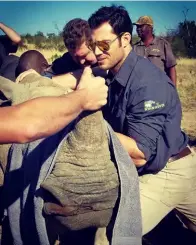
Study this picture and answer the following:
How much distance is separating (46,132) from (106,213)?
0.61 meters

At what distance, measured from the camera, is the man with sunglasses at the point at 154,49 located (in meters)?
7.00

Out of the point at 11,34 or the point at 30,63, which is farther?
the point at 11,34

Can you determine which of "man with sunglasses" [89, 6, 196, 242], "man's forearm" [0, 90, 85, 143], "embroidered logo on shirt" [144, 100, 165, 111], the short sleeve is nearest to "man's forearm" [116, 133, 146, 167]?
"man with sunglasses" [89, 6, 196, 242]

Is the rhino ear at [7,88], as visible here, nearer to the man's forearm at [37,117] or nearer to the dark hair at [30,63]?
the man's forearm at [37,117]

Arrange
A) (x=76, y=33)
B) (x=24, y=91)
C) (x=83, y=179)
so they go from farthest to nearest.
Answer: (x=76, y=33) < (x=24, y=91) < (x=83, y=179)

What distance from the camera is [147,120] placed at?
8.44 feet

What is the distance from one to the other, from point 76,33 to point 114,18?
116 cm

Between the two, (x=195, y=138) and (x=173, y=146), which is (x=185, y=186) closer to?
(x=173, y=146)

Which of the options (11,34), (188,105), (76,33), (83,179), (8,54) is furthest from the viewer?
(188,105)

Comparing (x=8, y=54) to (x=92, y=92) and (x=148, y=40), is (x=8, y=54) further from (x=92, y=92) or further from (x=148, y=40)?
(x=92, y=92)

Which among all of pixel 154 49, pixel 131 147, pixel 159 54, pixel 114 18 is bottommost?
pixel 131 147

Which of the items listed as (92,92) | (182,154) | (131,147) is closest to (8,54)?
(182,154)

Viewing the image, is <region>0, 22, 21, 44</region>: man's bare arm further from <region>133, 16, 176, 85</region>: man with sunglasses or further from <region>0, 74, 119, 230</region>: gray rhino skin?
<region>0, 74, 119, 230</region>: gray rhino skin

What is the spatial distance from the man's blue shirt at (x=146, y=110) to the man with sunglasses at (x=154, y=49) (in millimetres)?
4159
